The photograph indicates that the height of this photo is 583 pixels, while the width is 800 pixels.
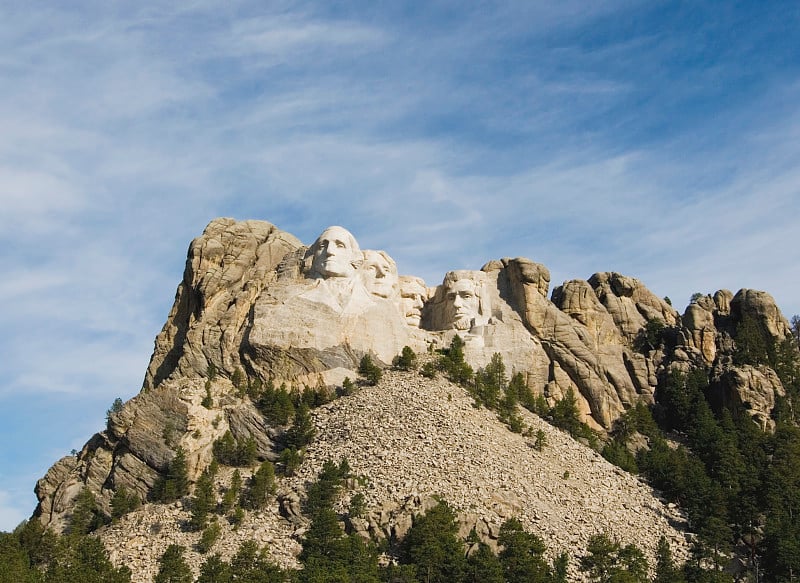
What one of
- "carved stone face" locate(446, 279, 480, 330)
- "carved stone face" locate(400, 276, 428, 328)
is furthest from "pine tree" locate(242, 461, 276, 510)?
"carved stone face" locate(446, 279, 480, 330)

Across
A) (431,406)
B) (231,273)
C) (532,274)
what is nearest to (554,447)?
(431,406)

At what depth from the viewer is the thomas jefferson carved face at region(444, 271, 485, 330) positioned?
382 feet

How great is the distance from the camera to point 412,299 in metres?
118

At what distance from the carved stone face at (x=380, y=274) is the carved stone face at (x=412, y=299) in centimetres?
257

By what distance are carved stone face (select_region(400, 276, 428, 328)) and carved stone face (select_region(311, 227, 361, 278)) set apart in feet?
20.5

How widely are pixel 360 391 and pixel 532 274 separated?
65.8 ft

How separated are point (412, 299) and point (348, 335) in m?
11.3

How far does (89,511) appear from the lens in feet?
308

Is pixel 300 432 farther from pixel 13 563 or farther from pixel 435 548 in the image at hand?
pixel 13 563

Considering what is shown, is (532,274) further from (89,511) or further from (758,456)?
(89,511)

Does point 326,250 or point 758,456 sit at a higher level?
point 326,250

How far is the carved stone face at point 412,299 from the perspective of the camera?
117194mm

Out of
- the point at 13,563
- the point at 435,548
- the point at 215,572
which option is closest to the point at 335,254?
the point at 435,548

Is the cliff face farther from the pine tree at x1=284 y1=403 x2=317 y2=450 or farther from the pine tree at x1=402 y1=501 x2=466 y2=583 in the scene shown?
the pine tree at x1=402 y1=501 x2=466 y2=583
